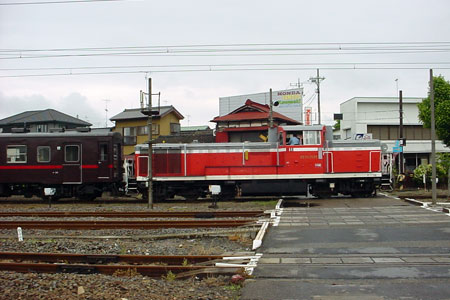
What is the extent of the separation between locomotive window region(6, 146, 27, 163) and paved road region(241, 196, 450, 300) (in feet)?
45.2

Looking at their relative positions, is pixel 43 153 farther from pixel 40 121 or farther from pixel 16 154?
pixel 40 121

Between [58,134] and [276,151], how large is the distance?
10.5 metres

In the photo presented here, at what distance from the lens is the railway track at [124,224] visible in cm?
1220

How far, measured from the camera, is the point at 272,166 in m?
18.9

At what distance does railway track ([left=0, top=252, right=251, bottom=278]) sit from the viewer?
764 centimetres

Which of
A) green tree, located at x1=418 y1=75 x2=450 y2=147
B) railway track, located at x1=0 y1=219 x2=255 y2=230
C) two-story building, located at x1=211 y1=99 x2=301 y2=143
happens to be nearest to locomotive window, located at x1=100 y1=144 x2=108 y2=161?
railway track, located at x1=0 y1=219 x2=255 y2=230

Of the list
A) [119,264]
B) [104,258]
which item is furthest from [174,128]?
[119,264]

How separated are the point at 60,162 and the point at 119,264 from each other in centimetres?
1301

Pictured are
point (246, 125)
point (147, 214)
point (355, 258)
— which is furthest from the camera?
point (246, 125)

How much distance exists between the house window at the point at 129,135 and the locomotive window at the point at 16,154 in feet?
67.2

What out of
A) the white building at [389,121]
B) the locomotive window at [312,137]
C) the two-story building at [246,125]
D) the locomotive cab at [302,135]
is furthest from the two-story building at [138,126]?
the locomotive window at [312,137]

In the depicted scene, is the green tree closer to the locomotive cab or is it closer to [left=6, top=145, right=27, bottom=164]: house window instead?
the locomotive cab

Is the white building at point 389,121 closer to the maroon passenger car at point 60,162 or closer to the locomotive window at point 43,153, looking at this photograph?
the maroon passenger car at point 60,162

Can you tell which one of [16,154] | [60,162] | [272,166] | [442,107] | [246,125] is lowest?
[272,166]
